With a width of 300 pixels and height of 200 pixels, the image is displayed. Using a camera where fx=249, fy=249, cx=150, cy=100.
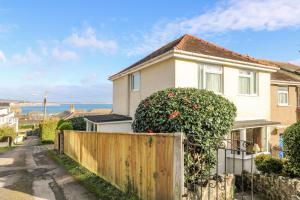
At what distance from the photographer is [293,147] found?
8.07 meters

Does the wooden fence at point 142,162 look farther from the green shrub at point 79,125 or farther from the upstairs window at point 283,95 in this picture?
the upstairs window at point 283,95

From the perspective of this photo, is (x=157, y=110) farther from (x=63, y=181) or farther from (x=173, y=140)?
(x=63, y=181)

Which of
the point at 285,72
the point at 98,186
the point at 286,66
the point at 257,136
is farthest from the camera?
the point at 286,66

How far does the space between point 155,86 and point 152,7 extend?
14.3 ft

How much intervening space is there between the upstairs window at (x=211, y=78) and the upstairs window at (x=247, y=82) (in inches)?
67.5

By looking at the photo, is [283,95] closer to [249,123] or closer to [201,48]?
[249,123]

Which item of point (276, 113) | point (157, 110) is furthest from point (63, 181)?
point (276, 113)

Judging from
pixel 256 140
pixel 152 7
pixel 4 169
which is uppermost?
pixel 152 7

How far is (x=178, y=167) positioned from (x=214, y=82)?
9.26 m

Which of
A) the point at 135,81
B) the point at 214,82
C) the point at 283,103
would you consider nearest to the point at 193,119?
the point at 214,82

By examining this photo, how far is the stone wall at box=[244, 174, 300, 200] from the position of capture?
7848 millimetres

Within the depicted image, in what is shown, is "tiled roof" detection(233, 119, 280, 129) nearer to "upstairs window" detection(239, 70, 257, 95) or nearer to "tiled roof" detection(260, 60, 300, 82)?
"upstairs window" detection(239, 70, 257, 95)

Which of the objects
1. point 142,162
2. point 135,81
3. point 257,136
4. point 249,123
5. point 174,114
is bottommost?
point 257,136

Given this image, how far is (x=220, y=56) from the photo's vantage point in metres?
13.8
